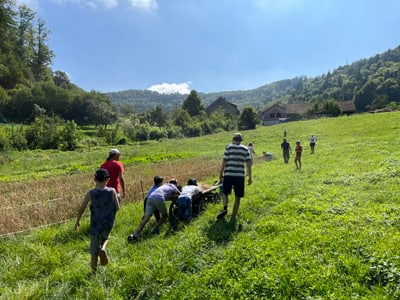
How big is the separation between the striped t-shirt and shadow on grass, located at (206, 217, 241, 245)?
112 centimetres

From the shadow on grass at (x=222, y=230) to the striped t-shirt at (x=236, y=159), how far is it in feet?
3.68

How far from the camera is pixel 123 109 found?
101m

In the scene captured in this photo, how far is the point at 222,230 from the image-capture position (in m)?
5.88

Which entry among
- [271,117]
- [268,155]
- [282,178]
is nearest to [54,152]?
[268,155]

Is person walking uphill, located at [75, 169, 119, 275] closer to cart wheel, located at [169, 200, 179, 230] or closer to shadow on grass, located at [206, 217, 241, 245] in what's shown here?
shadow on grass, located at [206, 217, 241, 245]

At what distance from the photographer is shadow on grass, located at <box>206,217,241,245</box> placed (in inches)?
217

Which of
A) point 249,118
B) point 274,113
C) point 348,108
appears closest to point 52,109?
point 249,118

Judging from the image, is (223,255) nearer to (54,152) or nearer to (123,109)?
(54,152)

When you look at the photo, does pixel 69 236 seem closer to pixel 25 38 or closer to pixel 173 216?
pixel 173 216

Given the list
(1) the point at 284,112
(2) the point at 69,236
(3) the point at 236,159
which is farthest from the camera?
(1) the point at 284,112

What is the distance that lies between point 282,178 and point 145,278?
8.57 m

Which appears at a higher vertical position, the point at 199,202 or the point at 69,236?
the point at 199,202

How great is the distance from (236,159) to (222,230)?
5.40 ft

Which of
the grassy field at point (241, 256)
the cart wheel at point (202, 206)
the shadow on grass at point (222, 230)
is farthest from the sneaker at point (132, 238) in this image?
the cart wheel at point (202, 206)
